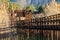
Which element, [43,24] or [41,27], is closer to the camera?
[41,27]

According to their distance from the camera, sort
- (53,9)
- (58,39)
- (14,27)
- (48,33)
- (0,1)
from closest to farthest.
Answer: (58,39) → (14,27) → (48,33) → (0,1) → (53,9)

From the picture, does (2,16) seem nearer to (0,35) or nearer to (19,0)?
(0,35)

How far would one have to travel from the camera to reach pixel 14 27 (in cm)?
2805

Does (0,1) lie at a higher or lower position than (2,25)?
higher

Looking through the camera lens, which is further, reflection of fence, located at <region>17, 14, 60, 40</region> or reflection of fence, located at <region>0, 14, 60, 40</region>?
reflection of fence, located at <region>0, 14, 60, 40</region>

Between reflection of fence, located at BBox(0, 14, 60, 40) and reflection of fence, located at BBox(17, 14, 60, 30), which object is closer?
reflection of fence, located at BBox(17, 14, 60, 30)

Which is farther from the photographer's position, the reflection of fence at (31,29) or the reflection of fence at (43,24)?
the reflection of fence at (31,29)

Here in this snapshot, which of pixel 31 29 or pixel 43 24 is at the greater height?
pixel 43 24

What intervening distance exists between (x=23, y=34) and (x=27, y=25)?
4179mm

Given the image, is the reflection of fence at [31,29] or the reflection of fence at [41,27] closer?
the reflection of fence at [41,27]

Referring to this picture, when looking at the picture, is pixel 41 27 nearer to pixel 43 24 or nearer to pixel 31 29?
pixel 43 24

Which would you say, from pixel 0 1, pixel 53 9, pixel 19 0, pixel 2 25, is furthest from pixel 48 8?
pixel 19 0

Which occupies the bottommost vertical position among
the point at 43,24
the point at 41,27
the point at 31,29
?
the point at 31,29

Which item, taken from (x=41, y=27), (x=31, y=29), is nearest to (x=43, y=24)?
(x=31, y=29)
